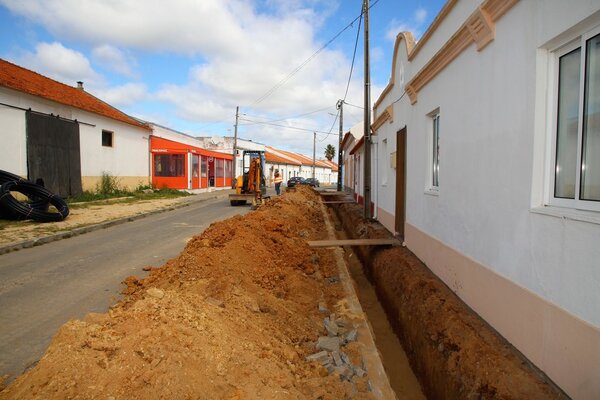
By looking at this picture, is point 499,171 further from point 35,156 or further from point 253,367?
point 35,156

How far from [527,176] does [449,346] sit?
182 cm

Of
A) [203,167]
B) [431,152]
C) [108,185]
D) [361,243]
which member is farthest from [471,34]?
[203,167]

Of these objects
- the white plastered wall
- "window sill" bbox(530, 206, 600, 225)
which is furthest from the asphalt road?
the white plastered wall

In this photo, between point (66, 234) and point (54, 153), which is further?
point (54, 153)

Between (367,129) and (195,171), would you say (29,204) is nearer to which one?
(367,129)

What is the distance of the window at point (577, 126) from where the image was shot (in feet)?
8.52

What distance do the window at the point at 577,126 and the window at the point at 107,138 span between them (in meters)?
23.5

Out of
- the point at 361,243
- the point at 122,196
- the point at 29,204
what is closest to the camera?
the point at 361,243

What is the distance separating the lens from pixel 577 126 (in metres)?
2.76

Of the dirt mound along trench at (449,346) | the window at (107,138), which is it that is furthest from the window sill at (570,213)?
the window at (107,138)

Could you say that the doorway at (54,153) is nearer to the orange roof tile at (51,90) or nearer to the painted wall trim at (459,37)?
the orange roof tile at (51,90)

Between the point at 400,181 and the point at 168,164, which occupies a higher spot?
the point at 168,164

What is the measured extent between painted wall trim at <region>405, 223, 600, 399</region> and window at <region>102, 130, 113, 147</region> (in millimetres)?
22305

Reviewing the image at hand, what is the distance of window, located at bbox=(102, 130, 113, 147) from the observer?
22281mm
